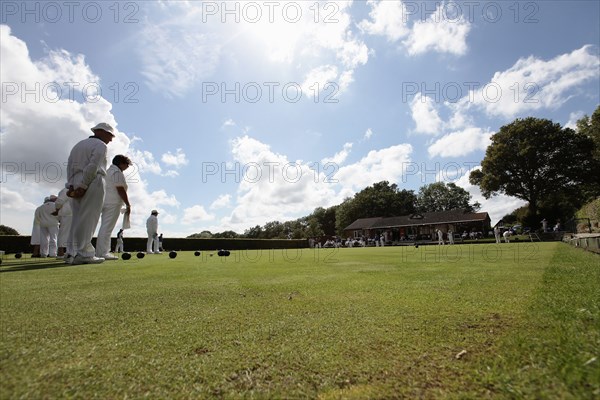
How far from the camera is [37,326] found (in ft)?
7.07

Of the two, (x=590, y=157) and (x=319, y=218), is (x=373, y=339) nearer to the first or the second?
(x=590, y=157)

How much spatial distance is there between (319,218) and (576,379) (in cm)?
11323

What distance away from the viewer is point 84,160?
295 inches

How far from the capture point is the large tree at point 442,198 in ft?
309

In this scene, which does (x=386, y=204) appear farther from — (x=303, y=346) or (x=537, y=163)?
(x=303, y=346)

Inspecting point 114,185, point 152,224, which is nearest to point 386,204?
point 152,224

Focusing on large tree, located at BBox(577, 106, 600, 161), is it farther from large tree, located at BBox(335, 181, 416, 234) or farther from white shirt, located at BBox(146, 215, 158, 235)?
white shirt, located at BBox(146, 215, 158, 235)

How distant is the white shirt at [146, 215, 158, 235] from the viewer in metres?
16.6

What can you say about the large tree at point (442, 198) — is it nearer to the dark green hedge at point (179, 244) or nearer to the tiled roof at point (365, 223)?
the tiled roof at point (365, 223)

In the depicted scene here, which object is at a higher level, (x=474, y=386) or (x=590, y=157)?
(x=590, y=157)

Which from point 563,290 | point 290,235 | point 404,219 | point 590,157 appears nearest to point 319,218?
point 290,235

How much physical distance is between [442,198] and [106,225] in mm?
99025

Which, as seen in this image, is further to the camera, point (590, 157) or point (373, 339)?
point (590, 157)

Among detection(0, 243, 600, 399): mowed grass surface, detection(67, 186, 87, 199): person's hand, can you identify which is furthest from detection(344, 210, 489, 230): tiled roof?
detection(0, 243, 600, 399): mowed grass surface
